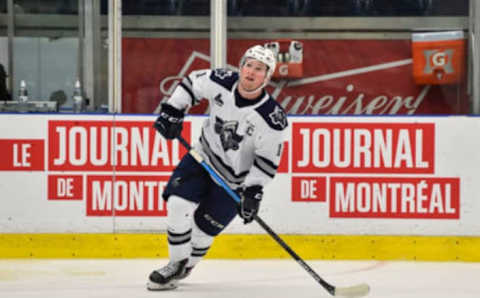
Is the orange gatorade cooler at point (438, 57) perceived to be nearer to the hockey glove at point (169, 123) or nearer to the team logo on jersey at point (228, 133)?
the team logo on jersey at point (228, 133)

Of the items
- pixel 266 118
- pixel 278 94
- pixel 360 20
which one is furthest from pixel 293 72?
pixel 266 118

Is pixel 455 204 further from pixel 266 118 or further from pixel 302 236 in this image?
pixel 266 118

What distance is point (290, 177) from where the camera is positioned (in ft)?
14.9

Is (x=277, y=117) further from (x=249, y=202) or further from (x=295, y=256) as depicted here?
(x=295, y=256)

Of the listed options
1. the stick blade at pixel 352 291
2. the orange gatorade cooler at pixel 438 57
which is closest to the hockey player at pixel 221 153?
the stick blade at pixel 352 291

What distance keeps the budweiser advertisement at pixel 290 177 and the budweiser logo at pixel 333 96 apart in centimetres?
19

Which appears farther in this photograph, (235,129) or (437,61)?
(437,61)

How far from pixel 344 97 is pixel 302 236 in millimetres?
824

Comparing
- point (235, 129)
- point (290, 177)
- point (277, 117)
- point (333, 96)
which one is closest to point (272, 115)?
point (277, 117)

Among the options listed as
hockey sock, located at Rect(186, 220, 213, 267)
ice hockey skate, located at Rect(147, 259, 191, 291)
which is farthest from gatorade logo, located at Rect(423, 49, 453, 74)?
ice hockey skate, located at Rect(147, 259, 191, 291)

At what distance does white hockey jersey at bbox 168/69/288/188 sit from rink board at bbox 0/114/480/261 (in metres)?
A: 0.96

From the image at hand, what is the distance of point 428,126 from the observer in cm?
455

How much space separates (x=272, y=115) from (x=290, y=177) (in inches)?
45.2

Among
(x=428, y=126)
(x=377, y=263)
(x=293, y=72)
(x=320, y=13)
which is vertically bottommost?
(x=377, y=263)
